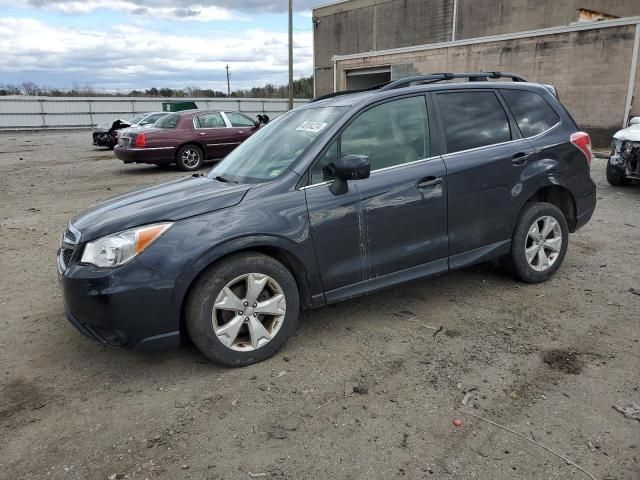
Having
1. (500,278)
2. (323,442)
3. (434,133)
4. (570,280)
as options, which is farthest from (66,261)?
(570,280)

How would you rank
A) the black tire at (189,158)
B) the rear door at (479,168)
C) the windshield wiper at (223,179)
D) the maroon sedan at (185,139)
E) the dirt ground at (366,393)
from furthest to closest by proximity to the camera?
the black tire at (189,158), the maroon sedan at (185,139), the rear door at (479,168), the windshield wiper at (223,179), the dirt ground at (366,393)

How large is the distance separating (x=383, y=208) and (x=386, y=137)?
588 millimetres

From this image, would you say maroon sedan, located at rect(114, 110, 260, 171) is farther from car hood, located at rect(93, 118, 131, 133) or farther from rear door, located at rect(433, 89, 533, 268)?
rear door, located at rect(433, 89, 533, 268)

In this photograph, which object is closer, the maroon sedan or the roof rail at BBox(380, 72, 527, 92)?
the roof rail at BBox(380, 72, 527, 92)

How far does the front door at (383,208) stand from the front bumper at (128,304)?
1041mm

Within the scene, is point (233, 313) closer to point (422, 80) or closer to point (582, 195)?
point (422, 80)

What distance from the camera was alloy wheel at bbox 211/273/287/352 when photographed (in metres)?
3.25

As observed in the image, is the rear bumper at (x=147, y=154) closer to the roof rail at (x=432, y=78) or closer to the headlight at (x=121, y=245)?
the roof rail at (x=432, y=78)

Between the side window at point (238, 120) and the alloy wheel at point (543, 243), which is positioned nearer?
the alloy wheel at point (543, 243)

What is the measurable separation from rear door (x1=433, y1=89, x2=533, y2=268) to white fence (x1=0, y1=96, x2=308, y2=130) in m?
28.3

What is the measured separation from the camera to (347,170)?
3.41 metres

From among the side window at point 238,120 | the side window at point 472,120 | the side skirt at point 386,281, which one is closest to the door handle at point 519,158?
the side window at point 472,120

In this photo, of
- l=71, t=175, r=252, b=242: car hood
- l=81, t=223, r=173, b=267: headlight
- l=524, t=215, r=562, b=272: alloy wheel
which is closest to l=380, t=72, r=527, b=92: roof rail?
l=524, t=215, r=562, b=272: alloy wheel

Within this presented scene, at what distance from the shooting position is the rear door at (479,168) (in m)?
4.06
